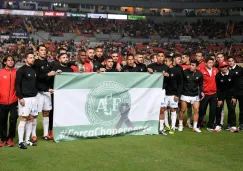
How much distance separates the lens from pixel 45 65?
7.04m

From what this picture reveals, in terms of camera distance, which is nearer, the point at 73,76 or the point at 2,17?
the point at 73,76

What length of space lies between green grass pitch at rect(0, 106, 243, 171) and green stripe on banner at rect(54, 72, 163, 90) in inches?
51.8

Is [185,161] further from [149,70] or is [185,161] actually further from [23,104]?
[23,104]

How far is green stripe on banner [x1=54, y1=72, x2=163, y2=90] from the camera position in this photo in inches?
278

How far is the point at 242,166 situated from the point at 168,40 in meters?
45.2

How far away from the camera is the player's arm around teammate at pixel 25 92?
639 cm

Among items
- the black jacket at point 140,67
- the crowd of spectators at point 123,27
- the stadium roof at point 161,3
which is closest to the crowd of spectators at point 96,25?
the crowd of spectators at point 123,27

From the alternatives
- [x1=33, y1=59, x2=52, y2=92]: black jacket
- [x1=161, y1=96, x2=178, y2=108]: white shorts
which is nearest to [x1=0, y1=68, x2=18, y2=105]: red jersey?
[x1=33, y1=59, x2=52, y2=92]: black jacket

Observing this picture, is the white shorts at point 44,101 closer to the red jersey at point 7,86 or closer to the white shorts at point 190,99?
the red jersey at point 7,86

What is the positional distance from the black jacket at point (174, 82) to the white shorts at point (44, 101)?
10.2 ft

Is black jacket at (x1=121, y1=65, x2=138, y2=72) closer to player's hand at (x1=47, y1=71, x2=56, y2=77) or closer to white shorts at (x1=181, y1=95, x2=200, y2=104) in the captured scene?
white shorts at (x1=181, y1=95, x2=200, y2=104)

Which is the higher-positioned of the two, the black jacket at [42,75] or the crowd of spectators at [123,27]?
the crowd of spectators at [123,27]

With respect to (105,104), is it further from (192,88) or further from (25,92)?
(192,88)

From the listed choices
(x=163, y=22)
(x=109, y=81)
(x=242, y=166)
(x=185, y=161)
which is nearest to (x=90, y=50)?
(x=109, y=81)
